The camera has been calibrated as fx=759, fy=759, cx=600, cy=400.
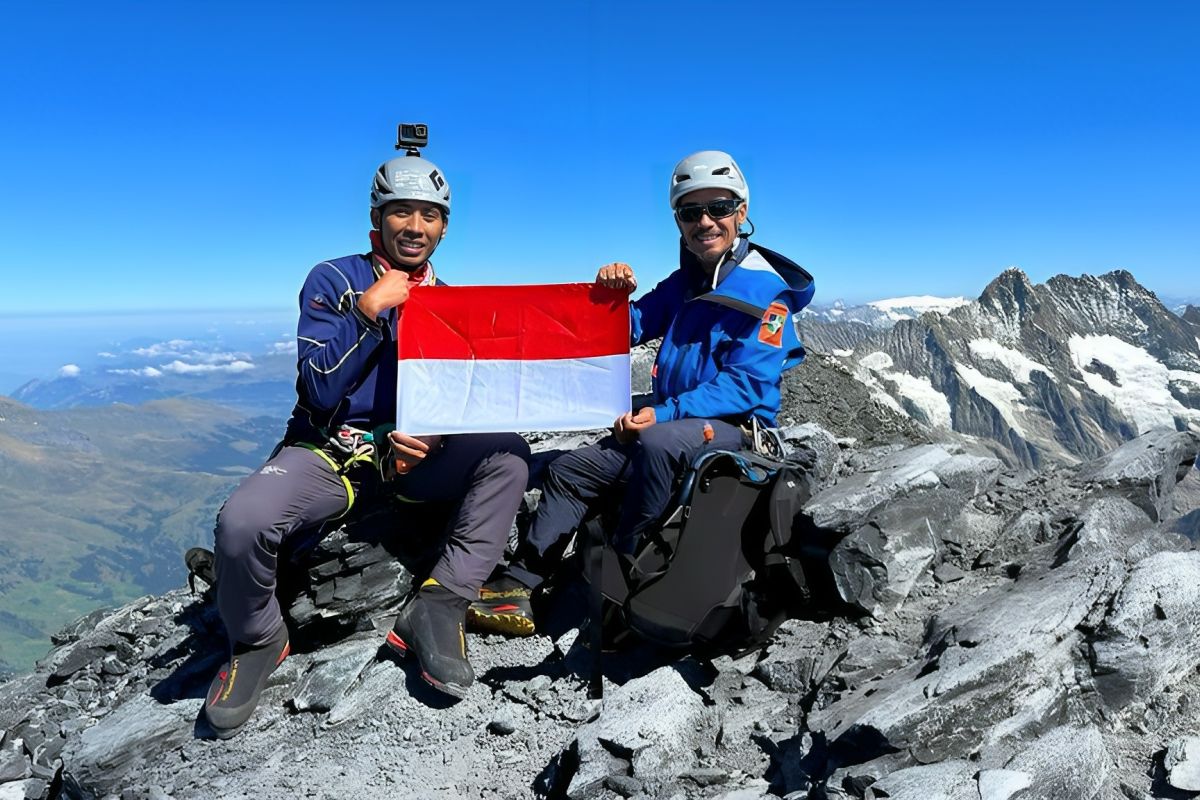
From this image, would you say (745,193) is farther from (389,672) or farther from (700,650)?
(389,672)

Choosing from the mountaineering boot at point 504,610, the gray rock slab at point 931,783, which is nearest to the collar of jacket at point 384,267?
the mountaineering boot at point 504,610

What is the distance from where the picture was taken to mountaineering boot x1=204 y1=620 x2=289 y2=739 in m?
6.89

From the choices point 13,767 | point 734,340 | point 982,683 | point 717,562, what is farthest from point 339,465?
point 982,683

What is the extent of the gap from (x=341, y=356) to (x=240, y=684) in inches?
125

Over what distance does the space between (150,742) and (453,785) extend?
3028mm

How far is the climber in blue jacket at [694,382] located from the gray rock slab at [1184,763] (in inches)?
153

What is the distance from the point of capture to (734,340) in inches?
298

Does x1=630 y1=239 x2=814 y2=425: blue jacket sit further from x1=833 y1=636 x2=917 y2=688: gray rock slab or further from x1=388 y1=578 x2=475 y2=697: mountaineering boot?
x1=388 y1=578 x2=475 y2=697: mountaineering boot

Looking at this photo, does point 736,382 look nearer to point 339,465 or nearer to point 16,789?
point 339,465

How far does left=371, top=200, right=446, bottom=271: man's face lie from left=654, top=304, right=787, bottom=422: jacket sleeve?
2846 mm

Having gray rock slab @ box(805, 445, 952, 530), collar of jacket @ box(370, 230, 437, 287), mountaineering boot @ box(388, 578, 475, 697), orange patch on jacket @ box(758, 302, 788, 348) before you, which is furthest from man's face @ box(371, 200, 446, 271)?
gray rock slab @ box(805, 445, 952, 530)

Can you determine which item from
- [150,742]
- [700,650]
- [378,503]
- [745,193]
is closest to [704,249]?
[745,193]

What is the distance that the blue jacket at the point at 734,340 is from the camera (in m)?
7.46

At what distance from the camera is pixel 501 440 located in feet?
24.7
